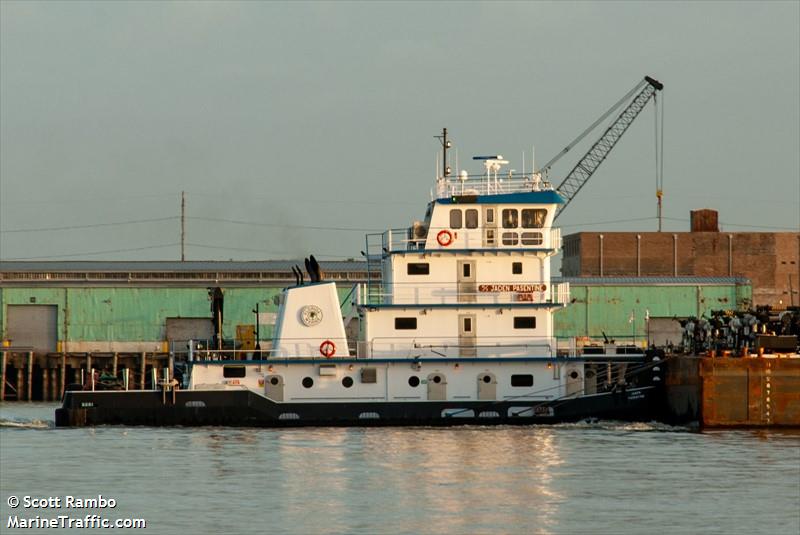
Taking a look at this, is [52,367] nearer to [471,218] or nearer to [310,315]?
[310,315]

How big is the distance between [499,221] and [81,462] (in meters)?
17.0

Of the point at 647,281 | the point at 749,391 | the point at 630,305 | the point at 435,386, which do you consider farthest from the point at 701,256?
the point at 435,386

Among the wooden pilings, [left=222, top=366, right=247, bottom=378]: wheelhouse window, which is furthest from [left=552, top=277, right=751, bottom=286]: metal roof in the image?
[left=222, top=366, right=247, bottom=378]: wheelhouse window

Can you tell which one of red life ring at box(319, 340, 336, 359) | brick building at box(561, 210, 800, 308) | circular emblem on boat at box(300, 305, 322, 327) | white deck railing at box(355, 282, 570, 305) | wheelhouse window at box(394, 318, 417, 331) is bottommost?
red life ring at box(319, 340, 336, 359)

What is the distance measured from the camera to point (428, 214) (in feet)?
164

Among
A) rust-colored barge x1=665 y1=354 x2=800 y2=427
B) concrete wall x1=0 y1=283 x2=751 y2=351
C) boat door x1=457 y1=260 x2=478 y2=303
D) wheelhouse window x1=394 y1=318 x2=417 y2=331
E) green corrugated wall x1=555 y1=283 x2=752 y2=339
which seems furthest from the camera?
green corrugated wall x1=555 y1=283 x2=752 y2=339

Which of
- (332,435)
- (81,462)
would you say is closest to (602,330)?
(332,435)

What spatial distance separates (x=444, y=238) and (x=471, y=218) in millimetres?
1172

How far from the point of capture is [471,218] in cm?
A: 4903

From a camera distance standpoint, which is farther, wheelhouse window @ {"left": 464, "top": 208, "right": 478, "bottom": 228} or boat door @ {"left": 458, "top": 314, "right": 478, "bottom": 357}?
wheelhouse window @ {"left": 464, "top": 208, "right": 478, "bottom": 228}

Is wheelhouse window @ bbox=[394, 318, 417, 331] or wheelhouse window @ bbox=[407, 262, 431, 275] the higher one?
wheelhouse window @ bbox=[407, 262, 431, 275]

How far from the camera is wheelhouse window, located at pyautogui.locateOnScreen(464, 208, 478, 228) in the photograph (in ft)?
161

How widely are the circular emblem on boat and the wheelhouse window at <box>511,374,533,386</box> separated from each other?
22.1 ft

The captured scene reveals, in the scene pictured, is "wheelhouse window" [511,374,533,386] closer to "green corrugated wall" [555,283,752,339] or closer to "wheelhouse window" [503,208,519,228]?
"wheelhouse window" [503,208,519,228]
